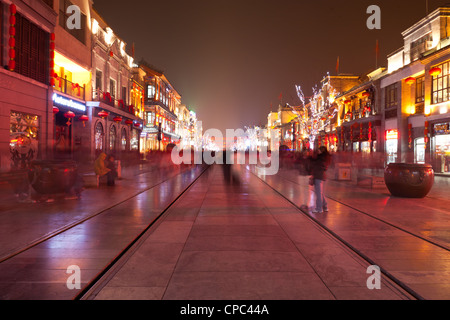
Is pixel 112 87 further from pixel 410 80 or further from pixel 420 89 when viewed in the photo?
pixel 420 89

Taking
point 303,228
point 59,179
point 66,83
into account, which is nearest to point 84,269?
point 303,228

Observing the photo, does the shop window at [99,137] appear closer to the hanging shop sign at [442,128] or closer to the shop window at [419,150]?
the shop window at [419,150]

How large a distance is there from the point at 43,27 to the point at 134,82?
25.1 meters

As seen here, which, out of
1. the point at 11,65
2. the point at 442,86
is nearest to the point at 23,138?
the point at 11,65

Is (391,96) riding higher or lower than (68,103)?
higher

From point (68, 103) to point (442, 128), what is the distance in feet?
90.5

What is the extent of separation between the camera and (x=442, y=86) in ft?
85.8

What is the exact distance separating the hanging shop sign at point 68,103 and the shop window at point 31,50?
2.76 metres

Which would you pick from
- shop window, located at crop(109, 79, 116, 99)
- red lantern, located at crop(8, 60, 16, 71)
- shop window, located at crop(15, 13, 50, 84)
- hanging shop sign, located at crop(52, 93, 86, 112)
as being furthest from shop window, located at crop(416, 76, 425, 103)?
red lantern, located at crop(8, 60, 16, 71)

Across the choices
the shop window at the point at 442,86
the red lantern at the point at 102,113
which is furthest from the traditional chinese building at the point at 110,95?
the shop window at the point at 442,86

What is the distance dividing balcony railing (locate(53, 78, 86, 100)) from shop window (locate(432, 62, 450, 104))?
27.8 meters

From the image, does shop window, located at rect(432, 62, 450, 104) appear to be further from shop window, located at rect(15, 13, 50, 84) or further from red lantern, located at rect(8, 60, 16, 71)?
red lantern, located at rect(8, 60, 16, 71)

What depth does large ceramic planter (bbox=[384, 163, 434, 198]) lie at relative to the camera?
1236 cm

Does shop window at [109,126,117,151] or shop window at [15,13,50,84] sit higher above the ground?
shop window at [15,13,50,84]
